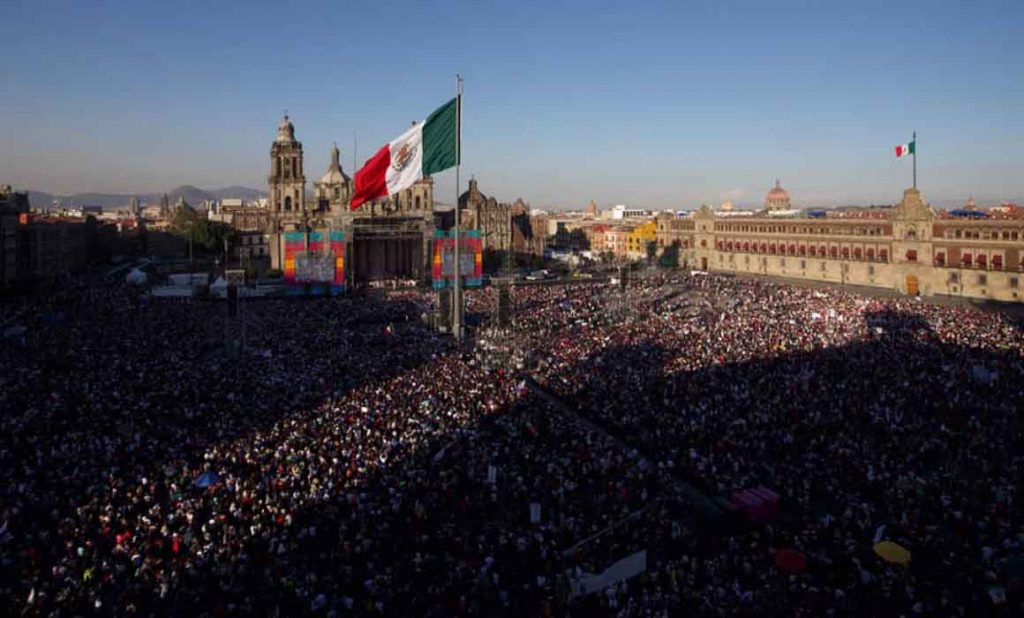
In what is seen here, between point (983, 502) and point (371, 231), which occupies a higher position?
point (371, 231)

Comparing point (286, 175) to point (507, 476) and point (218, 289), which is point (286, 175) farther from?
point (507, 476)

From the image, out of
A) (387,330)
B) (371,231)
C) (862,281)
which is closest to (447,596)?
(387,330)

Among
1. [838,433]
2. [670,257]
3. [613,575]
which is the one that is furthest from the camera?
[670,257]

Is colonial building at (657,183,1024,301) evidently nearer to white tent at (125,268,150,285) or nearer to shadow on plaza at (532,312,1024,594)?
shadow on plaza at (532,312,1024,594)

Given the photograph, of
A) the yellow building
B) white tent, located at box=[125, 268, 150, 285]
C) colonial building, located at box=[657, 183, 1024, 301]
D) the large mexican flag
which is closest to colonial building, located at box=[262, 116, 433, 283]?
white tent, located at box=[125, 268, 150, 285]

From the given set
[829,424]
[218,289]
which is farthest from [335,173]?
[829,424]

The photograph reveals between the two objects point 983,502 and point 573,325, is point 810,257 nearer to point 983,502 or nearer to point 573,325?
point 573,325
